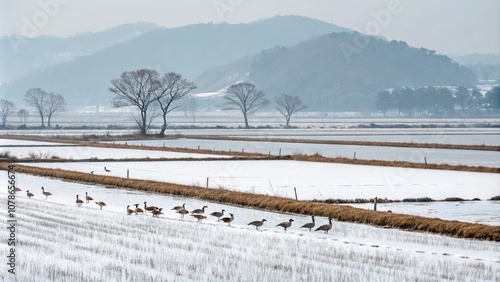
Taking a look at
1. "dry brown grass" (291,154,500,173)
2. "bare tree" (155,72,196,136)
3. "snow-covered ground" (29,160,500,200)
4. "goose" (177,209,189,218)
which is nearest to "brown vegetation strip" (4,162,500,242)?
"snow-covered ground" (29,160,500,200)

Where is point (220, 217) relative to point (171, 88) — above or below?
below

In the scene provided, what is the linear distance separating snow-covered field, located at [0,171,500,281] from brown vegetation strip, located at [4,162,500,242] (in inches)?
19.3

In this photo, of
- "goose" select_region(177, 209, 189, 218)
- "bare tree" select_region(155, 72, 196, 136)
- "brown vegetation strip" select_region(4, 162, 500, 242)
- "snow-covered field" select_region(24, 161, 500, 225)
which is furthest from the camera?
"bare tree" select_region(155, 72, 196, 136)

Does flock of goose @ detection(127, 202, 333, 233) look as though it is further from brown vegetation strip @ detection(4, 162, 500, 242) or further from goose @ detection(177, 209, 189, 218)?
brown vegetation strip @ detection(4, 162, 500, 242)

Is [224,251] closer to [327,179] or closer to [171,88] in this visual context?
[327,179]

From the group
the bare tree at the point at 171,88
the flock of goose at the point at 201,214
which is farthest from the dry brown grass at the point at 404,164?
the bare tree at the point at 171,88

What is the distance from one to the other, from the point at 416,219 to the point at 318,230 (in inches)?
93.1

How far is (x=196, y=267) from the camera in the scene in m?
13.3

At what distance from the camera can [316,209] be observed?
2156 centimetres

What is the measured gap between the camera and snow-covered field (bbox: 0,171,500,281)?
12805 millimetres

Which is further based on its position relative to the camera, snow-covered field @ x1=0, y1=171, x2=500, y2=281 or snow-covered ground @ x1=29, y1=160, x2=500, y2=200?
snow-covered ground @ x1=29, y1=160, x2=500, y2=200

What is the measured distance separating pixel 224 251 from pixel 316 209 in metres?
6.81

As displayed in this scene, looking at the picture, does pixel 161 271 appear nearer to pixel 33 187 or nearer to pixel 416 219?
pixel 416 219

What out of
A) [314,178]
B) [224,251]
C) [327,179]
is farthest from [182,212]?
[314,178]
